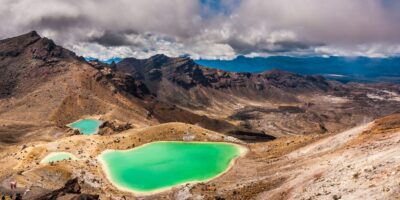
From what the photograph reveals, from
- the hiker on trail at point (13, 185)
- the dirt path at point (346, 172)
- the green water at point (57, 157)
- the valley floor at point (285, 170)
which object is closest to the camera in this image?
the dirt path at point (346, 172)

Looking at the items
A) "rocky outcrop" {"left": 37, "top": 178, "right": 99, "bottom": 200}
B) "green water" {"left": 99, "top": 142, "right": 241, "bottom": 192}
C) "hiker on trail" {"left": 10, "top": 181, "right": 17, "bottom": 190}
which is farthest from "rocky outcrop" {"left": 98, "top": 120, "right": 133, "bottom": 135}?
"rocky outcrop" {"left": 37, "top": 178, "right": 99, "bottom": 200}

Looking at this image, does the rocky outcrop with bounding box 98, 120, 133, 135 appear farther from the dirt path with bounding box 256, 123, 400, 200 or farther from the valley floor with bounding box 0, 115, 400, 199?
the dirt path with bounding box 256, 123, 400, 200

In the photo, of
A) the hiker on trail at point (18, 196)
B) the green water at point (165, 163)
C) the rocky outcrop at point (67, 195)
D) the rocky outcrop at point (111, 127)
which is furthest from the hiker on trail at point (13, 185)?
the rocky outcrop at point (111, 127)

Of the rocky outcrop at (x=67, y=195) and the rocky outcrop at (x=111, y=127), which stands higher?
the rocky outcrop at (x=67, y=195)

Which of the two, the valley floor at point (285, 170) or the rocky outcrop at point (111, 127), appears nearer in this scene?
the valley floor at point (285, 170)

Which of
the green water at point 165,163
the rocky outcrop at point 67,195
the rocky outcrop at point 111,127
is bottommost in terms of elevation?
the rocky outcrop at point 111,127

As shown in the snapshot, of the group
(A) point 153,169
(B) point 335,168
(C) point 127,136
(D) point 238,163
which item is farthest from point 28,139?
(B) point 335,168

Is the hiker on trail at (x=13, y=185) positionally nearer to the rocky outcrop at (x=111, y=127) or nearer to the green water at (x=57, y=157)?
the green water at (x=57, y=157)

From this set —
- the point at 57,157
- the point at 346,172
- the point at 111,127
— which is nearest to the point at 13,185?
the point at 57,157

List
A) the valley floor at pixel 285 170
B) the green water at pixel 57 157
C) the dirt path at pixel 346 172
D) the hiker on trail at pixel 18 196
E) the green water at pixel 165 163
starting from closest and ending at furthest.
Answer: the dirt path at pixel 346 172 → the valley floor at pixel 285 170 → the hiker on trail at pixel 18 196 → the green water at pixel 165 163 → the green water at pixel 57 157

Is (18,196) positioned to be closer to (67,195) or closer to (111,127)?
(67,195)
